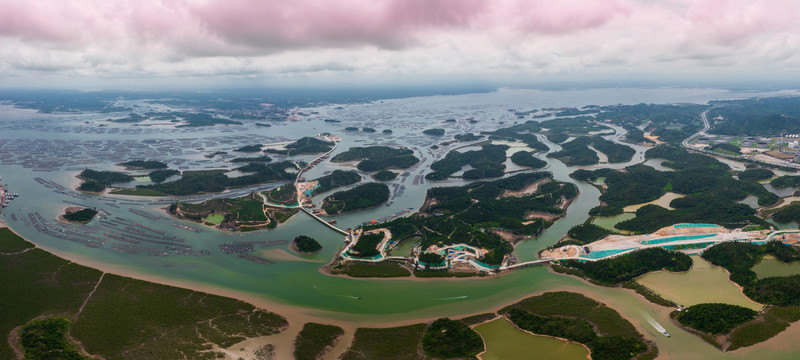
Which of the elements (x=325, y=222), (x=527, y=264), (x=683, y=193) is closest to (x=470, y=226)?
(x=527, y=264)

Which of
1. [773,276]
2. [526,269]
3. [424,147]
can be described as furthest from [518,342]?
[424,147]

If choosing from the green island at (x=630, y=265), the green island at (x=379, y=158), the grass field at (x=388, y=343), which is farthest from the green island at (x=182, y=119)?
the green island at (x=630, y=265)

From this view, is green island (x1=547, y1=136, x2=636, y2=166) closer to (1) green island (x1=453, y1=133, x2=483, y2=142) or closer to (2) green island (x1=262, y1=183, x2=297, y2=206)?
(1) green island (x1=453, y1=133, x2=483, y2=142)

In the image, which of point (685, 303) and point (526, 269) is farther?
point (526, 269)

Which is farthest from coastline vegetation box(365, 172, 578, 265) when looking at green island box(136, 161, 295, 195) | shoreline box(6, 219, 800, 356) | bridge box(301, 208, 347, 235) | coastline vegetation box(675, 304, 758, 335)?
green island box(136, 161, 295, 195)

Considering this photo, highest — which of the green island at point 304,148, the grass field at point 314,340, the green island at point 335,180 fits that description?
the green island at point 304,148

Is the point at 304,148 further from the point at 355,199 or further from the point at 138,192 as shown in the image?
the point at 355,199

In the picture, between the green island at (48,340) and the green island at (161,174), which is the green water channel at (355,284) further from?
the green island at (161,174)

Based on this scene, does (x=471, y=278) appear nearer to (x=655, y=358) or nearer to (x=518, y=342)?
(x=518, y=342)
